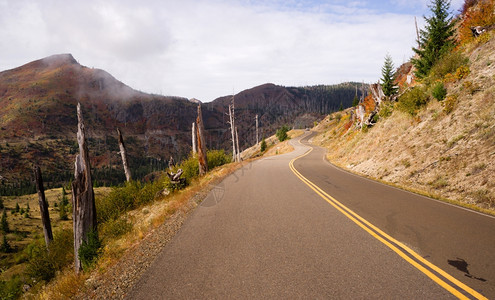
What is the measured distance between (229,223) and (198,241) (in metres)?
1.15

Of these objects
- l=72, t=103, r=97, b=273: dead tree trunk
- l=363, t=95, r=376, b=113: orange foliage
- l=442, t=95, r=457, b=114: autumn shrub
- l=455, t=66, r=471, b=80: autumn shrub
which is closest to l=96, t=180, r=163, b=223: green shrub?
l=72, t=103, r=97, b=273: dead tree trunk

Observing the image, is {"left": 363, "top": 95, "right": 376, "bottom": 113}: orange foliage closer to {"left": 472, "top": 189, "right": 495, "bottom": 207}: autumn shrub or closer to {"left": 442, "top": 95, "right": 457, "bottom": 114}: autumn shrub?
{"left": 442, "top": 95, "right": 457, "bottom": 114}: autumn shrub

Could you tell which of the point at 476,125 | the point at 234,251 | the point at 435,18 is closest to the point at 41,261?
the point at 234,251

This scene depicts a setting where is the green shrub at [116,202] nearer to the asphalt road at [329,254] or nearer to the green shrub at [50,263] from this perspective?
the green shrub at [50,263]

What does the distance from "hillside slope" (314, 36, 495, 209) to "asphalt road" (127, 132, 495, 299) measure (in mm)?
1917

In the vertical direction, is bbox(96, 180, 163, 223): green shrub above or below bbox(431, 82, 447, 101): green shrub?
below

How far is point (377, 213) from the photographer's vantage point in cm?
632

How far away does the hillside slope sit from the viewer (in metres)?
7.97

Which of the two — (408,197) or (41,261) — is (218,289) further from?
(41,261)

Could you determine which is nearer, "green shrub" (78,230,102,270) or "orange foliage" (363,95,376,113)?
"green shrub" (78,230,102,270)

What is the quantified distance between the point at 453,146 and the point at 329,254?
9358mm

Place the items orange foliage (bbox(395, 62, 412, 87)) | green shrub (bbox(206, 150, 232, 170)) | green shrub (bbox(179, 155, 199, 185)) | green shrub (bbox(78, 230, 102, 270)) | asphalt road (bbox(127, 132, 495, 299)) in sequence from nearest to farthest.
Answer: asphalt road (bbox(127, 132, 495, 299)) < green shrub (bbox(78, 230, 102, 270)) < green shrub (bbox(179, 155, 199, 185)) < green shrub (bbox(206, 150, 232, 170)) < orange foliage (bbox(395, 62, 412, 87))

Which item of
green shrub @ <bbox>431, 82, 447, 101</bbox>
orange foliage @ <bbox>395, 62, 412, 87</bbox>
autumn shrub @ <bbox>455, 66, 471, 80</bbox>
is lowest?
green shrub @ <bbox>431, 82, 447, 101</bbox>

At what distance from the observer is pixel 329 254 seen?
4.04 meters
